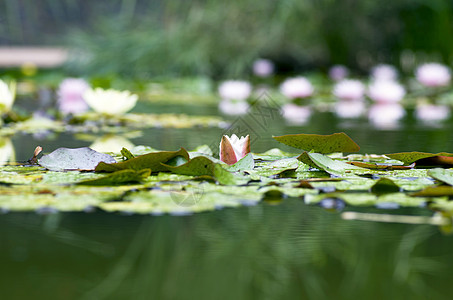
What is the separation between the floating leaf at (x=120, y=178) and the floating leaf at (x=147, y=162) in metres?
0.06

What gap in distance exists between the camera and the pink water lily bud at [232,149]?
103 centimetres

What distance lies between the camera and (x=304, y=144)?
1115 mm

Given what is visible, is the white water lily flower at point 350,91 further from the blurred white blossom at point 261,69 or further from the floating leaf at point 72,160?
the floating leaf at point 72,160

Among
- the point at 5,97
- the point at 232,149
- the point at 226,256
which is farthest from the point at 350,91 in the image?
the point at 226,256

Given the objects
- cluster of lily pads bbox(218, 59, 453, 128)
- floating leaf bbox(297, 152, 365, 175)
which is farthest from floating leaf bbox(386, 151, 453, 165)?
cluster of lily pads bbox(218, 59, 453, 128)

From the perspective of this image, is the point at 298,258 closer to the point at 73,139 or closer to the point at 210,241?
the point at 210,241

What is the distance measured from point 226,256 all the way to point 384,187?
0.37m

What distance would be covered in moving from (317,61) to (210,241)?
5.36 m

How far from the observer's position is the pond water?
48cm

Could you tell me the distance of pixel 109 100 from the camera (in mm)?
1892

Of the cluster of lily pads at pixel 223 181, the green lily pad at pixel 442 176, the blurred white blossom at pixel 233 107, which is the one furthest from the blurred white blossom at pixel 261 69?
the green lily pad at pixel 442 176

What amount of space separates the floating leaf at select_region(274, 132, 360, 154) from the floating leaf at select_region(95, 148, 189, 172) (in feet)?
0.68

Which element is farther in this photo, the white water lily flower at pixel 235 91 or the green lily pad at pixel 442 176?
the white water lily flower at pixel 235 91

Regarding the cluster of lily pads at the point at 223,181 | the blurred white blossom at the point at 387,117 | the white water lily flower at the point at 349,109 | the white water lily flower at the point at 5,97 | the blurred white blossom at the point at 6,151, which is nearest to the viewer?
the cluster of lily pads at the point at 223,181
